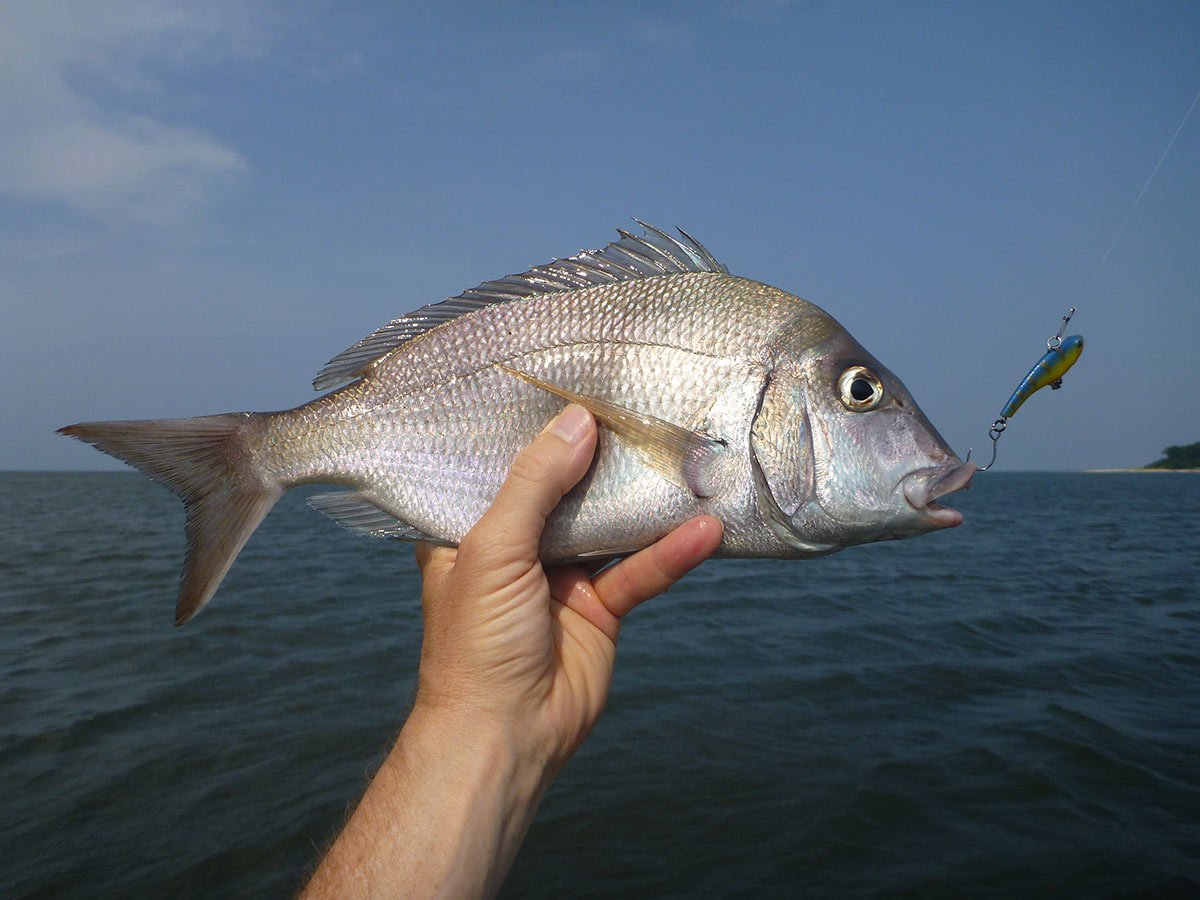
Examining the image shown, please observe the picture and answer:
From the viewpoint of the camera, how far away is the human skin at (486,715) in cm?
190

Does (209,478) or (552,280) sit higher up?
(552,280)

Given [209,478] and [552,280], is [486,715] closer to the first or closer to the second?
[209,478]

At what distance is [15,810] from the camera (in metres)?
5.36

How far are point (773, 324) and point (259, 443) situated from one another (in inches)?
67.2

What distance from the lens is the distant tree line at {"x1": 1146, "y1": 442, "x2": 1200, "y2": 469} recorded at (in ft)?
320

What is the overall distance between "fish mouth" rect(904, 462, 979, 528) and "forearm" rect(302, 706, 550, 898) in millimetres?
1371

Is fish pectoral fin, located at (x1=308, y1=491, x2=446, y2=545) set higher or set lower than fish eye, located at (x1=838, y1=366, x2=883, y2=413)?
lower

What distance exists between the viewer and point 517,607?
214 cm

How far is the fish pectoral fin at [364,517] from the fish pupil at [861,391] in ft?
4.54

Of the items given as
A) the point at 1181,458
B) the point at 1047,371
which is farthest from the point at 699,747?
the point at 1181,458

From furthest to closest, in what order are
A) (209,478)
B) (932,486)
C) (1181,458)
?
1. (1181,458)
2. (209,478)
3. (932,486)

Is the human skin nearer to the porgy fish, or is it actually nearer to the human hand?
the human hand

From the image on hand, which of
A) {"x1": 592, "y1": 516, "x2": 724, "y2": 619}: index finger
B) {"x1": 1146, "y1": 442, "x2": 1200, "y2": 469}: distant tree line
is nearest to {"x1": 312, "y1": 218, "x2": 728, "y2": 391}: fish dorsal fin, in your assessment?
{"x1": 592, "y1": 516, "x2": 724, "y2": 619}: index finger

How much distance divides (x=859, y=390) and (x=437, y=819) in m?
1.71
